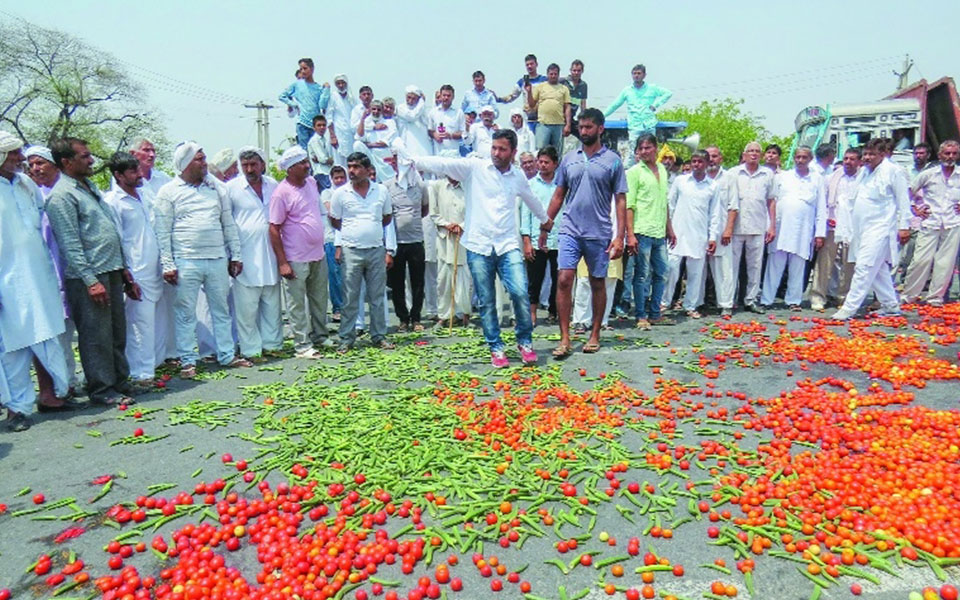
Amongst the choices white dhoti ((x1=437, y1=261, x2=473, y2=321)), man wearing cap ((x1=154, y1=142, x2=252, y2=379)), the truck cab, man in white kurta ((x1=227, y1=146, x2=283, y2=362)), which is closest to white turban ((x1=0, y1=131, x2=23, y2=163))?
man wearing cap ((x1=154, y1=142, x2=252, y2=379))

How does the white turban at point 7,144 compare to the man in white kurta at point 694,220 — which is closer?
the white turban at point 7,144

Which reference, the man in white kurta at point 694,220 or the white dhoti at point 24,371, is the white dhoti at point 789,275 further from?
the white dhoti at point 24,371

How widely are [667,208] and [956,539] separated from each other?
5713mm

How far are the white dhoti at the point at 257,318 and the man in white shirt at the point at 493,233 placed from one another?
8.65 ft

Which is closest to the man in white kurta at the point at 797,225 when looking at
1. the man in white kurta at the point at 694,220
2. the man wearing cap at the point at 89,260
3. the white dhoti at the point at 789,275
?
the white dhoti at the point at 789,275

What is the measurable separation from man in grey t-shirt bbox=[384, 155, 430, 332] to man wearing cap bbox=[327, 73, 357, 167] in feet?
11.8

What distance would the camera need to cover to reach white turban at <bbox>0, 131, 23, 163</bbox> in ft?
17.5

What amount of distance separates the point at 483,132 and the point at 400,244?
4010mm

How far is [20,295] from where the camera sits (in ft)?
18.0

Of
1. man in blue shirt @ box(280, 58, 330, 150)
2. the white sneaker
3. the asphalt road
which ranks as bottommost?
the asphalt road

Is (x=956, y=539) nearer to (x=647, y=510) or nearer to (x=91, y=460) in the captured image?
(x=647, y=510)

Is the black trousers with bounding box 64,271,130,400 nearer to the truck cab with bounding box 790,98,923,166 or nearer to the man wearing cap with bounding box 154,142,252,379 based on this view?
the man wearing cap with bounding box 154,142,252,379

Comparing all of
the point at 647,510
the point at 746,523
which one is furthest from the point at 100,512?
the point at 746,523

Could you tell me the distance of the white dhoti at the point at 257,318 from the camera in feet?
24.4
